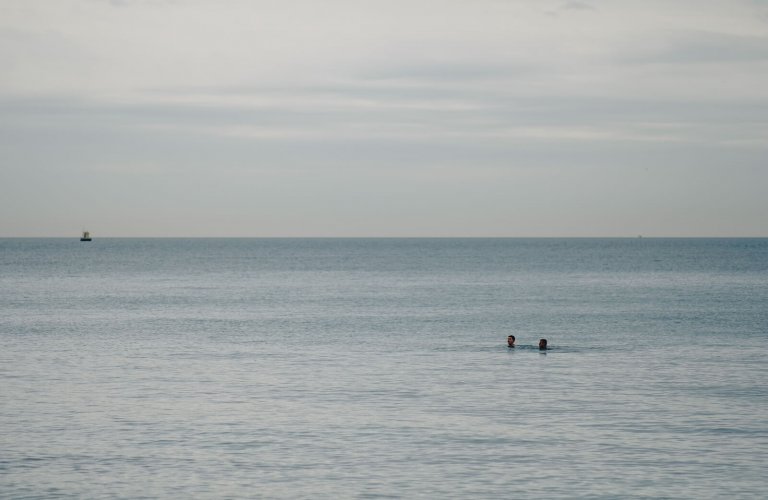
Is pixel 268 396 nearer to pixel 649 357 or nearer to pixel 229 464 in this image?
pixel 229 464

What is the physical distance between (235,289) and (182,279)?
97.0ft

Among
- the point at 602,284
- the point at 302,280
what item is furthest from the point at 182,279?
the point at 602,284

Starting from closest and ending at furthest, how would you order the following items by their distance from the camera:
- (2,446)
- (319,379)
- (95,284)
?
(2,446) → (319,379) → (95,284)

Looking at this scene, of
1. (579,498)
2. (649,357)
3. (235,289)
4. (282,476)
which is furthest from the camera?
(235,289)

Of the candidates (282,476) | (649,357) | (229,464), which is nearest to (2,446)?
(229,464)

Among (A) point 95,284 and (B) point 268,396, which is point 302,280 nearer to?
(A) point 95,284

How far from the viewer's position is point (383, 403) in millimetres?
41500

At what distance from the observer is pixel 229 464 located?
104 ft

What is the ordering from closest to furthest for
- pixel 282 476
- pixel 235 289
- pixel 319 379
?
pixel 282 476
pixel 319 379
pixel 235 289

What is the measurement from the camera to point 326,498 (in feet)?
92.0

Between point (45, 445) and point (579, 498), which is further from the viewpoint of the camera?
point (45, 445)

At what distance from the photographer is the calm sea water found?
29891 mm

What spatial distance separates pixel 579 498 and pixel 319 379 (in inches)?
881

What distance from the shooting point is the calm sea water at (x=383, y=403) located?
98.1 ft
